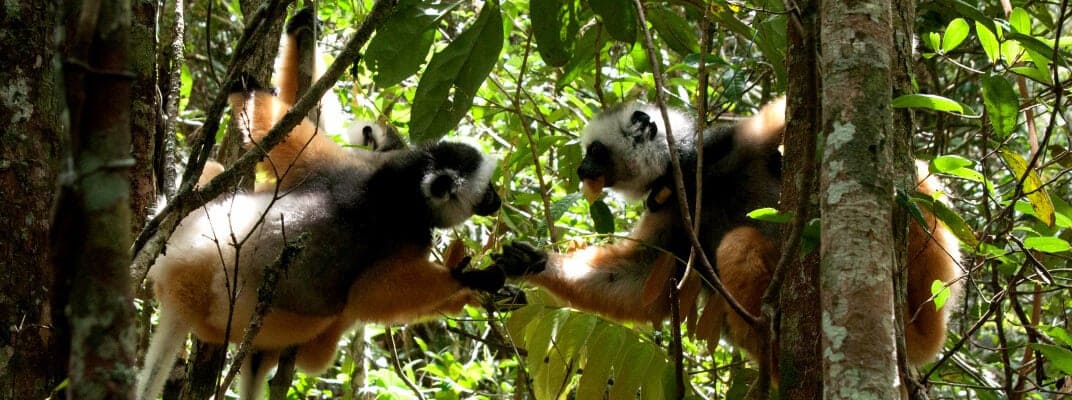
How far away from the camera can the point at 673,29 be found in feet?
18.2

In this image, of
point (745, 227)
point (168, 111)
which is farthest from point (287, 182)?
point (745, 227)

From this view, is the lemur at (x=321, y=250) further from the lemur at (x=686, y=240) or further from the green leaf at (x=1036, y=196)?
the green leaf at (x=1036, y=196)

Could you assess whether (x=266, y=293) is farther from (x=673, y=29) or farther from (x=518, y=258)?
(x=673, y=29)

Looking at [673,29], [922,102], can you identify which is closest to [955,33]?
[922,102]

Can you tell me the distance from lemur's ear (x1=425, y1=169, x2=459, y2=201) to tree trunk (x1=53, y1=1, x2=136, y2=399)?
396 cm

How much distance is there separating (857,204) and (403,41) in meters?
2.50

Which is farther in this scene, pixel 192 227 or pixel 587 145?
pixel 587 145

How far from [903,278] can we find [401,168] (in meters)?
3.32

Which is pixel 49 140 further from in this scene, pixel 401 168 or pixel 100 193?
pixel 401 168

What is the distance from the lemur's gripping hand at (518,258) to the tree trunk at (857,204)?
10.3ft

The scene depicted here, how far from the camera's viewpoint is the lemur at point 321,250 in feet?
15.6

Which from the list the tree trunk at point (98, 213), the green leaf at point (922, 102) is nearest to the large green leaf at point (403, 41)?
the green leaf at point (922, 102)

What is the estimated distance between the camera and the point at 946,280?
457 centimetres

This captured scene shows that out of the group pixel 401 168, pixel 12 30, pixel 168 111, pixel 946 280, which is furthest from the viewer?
pixel 401 168
